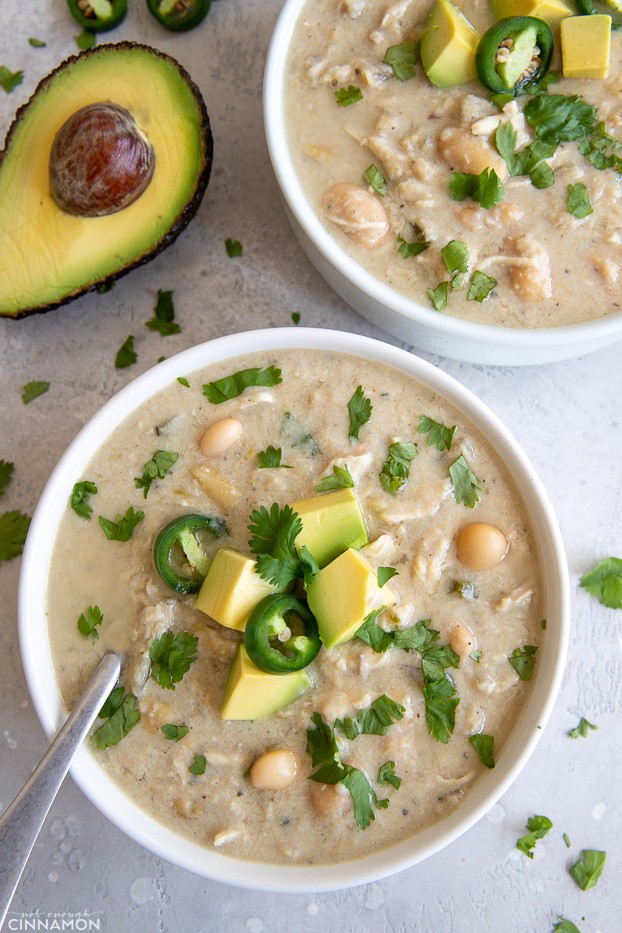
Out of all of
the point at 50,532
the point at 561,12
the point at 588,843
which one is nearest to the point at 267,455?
the point at 50,532

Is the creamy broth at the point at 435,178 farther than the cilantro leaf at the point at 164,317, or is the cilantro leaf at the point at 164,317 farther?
the cilantro leaf at the point at 164,317

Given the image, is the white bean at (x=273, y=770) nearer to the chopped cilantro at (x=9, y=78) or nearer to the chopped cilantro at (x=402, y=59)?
the chopped cilantro at (x=402, y=59)

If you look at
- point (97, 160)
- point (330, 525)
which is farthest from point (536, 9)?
point (330, 525)

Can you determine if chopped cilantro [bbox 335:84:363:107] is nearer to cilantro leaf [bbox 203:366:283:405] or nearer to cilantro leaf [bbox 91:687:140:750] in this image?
cilantro leaf [bbox 203:366:283:405]

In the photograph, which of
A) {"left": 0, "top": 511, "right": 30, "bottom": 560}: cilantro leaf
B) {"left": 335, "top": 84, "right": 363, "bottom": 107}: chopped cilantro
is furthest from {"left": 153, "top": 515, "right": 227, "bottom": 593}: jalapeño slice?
{"left": 335, "top": 84, "right": 363, "bottom": 107}: chopped cilantro

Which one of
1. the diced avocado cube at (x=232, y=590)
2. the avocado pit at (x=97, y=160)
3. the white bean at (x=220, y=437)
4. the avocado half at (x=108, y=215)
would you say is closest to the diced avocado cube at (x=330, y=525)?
the diced avocado cube at (x=232, y=590)
